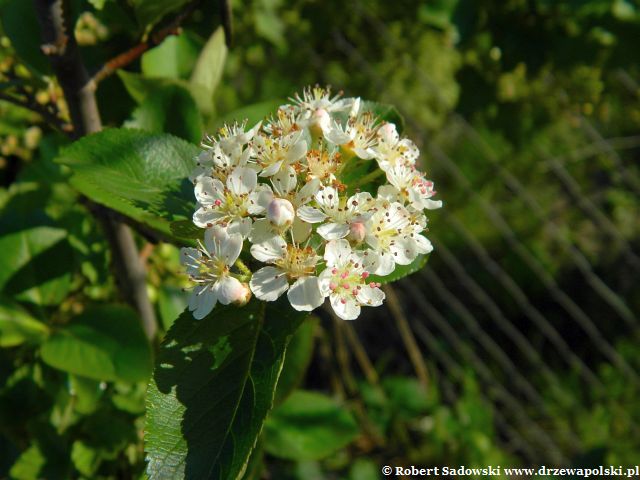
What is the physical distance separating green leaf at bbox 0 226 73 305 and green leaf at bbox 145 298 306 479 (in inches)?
17.7

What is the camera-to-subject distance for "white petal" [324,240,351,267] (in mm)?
778

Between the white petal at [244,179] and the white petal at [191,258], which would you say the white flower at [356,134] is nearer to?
the white petal at [244,179]

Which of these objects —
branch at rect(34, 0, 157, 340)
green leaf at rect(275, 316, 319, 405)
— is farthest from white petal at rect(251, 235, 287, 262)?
green leaf at rect(275, 316, 319, 405)

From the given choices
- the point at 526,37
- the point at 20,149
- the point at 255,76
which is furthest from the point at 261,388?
the point at 255,76

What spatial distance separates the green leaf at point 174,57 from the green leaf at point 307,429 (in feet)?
2.49

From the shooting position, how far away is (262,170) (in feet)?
2.73

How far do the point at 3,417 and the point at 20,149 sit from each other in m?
0.65

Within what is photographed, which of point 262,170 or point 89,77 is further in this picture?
point 89,77

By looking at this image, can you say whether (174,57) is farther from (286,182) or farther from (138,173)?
(286,182)

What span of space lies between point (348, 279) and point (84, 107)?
19.6 inches

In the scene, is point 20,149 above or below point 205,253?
above

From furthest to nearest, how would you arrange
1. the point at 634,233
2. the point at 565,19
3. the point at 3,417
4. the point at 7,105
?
the point at 634,233 < the point at 565,19 < the point at 7,105 < the point at 3,417

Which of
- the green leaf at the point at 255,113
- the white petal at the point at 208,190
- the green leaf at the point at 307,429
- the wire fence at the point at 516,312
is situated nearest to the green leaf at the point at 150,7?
the green leaf at the point at 255,113

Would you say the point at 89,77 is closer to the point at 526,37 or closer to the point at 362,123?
the point at 362,123
